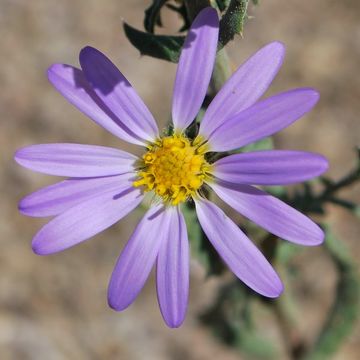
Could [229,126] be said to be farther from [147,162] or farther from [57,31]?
[57,31]

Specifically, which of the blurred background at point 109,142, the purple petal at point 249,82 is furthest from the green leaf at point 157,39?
the blurred background at point 109,142

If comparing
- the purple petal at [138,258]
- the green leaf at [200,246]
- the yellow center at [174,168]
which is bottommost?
the green leaf at [200,246]

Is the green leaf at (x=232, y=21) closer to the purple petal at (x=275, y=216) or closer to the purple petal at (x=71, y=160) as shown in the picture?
the purple petal at (x=275, y=216)

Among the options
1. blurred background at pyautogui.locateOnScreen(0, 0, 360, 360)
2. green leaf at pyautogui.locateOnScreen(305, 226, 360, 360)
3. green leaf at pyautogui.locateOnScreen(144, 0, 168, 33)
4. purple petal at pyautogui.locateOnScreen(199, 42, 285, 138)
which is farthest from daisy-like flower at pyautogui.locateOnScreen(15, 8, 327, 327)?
blurred background at pyautogui.locateOnScreen(0, 0, 360, 360)

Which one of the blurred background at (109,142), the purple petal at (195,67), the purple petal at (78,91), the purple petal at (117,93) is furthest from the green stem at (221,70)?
the blurred background at (109,142)

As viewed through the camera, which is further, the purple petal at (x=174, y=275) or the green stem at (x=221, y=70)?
the green stem at (x=221, y=70)

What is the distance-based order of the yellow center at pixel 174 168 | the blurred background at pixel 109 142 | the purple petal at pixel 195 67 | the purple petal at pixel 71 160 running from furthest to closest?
1. the blurred background at pixel 109 142
2. the yellow center at pixel 174 168
3. the purple petal at pixel 71 160
4. the purple petal at pixel 195 67

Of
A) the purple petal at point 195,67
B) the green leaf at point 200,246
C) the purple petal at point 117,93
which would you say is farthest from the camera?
the green leaf at point 200,246

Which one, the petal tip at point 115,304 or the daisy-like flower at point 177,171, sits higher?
the daisy-like flower at point 177,171
